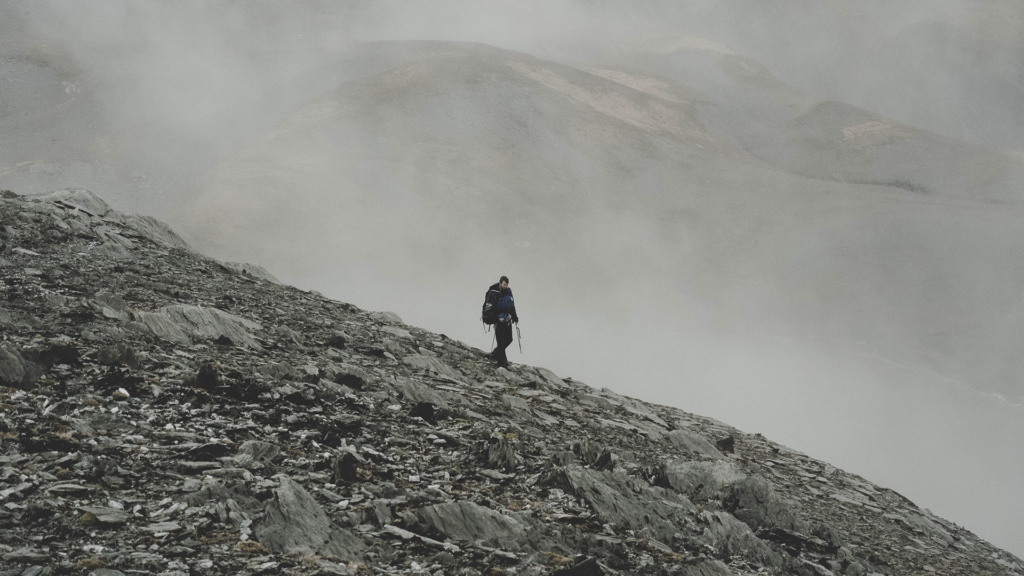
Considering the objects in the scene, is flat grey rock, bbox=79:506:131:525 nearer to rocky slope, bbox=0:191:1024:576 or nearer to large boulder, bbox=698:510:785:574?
rocky slope, bbox=0:191:1024:576

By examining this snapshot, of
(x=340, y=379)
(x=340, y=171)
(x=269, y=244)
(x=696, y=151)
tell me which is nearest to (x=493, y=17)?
(x=696, y=151)

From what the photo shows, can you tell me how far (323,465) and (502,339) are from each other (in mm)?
9947

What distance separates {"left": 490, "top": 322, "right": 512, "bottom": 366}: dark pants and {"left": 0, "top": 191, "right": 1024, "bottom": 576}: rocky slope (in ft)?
2.44

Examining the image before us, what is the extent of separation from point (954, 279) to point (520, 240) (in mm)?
46280

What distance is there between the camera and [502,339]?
18672 millimetres

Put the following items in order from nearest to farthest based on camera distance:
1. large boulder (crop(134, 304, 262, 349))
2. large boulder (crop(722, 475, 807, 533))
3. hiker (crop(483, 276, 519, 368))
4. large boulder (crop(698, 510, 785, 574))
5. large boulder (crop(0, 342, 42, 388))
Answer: large boulder (crop(0, 342, 42, 388)), large boulder (crop(698, 510, 785, 574)), large boulder (crop(722, 475, 807, 533)), large boulder (crop(134, 304, 262, 349)), hiker (crop(483, 276, 519, 368))

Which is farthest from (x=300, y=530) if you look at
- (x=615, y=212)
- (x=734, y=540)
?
(x=615, y=212)

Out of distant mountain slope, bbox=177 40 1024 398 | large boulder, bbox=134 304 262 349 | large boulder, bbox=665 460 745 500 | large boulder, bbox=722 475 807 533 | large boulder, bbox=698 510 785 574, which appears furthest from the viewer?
distant mountain slope, bbox=177 40 1024 398

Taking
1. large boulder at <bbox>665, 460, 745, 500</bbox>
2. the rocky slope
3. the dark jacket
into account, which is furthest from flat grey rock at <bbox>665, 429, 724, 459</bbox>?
the dark jacket

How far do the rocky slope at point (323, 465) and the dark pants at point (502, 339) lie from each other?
744 millimetres

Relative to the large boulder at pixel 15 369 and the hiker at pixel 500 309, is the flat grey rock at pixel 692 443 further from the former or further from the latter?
the large boulder at pixel 15 369

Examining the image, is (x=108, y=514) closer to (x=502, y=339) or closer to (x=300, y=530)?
(x=300, y=530)

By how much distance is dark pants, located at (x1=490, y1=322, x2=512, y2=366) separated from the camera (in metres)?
18.4

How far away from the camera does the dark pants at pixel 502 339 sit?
18.4 metres
